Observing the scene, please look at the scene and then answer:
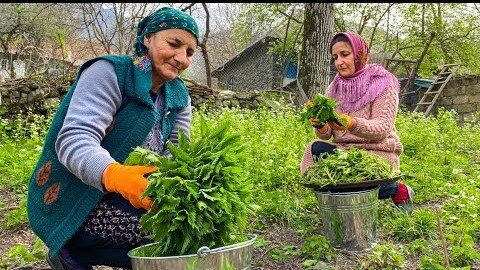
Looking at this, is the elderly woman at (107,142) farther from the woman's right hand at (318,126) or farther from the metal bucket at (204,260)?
the woman's right hand at (318,126)

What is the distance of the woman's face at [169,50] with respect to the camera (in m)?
2.02

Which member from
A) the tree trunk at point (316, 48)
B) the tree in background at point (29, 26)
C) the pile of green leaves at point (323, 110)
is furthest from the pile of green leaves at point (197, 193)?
the tree in background at point (29, 26)

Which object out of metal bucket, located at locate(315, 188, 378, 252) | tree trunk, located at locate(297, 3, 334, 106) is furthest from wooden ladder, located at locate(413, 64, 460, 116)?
metal bucket, located at locate(315, 188, 378, 252)

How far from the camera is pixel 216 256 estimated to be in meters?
1.47

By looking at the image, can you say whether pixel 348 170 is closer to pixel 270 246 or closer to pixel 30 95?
pixel 270 246

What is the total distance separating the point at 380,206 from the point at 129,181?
2.43 m

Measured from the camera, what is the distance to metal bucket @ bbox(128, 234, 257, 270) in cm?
144

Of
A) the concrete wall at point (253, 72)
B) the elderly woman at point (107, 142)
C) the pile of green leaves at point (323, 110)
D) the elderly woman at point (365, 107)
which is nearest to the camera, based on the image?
the elderly woman at point (107, 142)

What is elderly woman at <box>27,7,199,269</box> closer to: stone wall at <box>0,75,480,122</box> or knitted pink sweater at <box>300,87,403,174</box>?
knitted pink sweater at <box>300,87,403,174</box>

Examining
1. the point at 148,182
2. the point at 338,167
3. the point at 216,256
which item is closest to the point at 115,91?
the point at 148,182

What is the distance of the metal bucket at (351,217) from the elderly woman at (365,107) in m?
0.47

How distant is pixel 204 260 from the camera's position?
57.6 inches

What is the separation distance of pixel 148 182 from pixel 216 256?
11.7 inches

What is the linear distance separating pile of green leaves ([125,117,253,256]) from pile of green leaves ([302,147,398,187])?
1.32 meters
